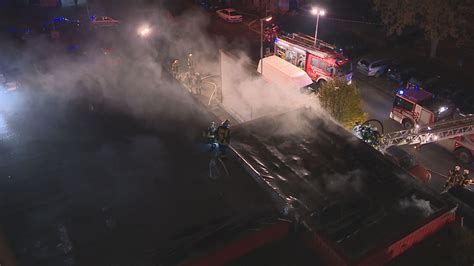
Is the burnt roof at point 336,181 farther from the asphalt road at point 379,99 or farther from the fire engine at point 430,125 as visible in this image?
the asphalt road at point 379,99

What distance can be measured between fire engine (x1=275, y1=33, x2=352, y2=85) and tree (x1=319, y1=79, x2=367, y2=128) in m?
4.97

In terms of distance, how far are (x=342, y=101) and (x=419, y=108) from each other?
4540 mm

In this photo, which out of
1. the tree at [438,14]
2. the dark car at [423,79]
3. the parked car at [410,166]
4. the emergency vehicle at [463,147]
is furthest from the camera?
the dark car at [423,79]

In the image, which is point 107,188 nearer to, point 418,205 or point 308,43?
point 418,205

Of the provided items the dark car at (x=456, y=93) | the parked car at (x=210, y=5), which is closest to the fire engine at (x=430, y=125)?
the dark car at (x=456, y=93)

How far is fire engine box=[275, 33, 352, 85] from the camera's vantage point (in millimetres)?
20781

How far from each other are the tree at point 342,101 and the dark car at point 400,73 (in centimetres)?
818

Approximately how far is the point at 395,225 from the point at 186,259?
3830 millimetres

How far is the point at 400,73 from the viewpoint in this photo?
22516mm

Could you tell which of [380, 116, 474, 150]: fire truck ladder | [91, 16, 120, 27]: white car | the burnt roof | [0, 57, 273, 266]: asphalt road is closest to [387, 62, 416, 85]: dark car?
[380, 116, 474, 150]: fire truck ladder

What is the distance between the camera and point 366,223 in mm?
7457

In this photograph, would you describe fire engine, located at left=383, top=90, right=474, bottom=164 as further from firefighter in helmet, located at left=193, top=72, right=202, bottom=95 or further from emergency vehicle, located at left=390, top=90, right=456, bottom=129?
firefighter in helmet, located at left=193, top=72, right=202, bottom=95

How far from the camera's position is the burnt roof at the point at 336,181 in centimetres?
730

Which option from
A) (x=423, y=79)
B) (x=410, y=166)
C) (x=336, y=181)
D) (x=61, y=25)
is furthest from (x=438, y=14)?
(x=61, y=25)
